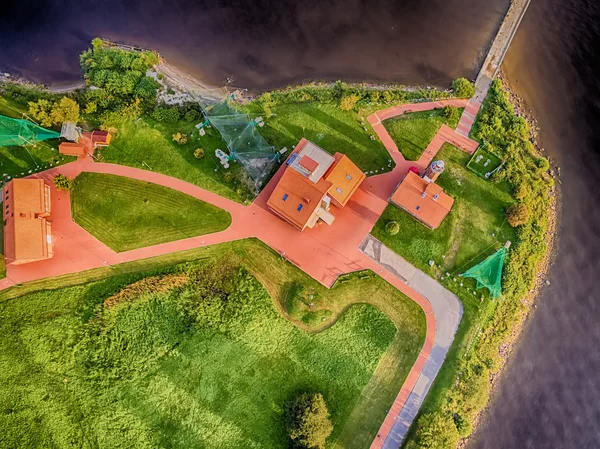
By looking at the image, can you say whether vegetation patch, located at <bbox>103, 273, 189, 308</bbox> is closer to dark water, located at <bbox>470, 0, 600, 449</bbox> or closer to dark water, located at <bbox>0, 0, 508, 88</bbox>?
dark water, located at <bbox>0, 0, 508, 88</bbox>

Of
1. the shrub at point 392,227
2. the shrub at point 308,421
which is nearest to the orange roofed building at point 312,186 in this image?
the shrub at point 392,227

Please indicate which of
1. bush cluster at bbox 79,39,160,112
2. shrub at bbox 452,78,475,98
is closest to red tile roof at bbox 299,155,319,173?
bush cluster at bbox 79,39,160,112

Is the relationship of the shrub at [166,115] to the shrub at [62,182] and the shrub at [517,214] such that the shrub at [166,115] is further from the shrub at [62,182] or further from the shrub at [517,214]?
the shrub at [517,214]

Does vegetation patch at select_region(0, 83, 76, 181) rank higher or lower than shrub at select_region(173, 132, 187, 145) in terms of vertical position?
lower

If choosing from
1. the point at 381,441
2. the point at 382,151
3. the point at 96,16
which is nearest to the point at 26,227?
the point at 96,16

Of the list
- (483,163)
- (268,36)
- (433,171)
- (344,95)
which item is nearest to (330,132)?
(344,95)

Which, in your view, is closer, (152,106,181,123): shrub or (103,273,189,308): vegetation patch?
(103,273,189,308): vegetation patch

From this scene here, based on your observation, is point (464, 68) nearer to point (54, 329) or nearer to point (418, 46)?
point (418, 46)
